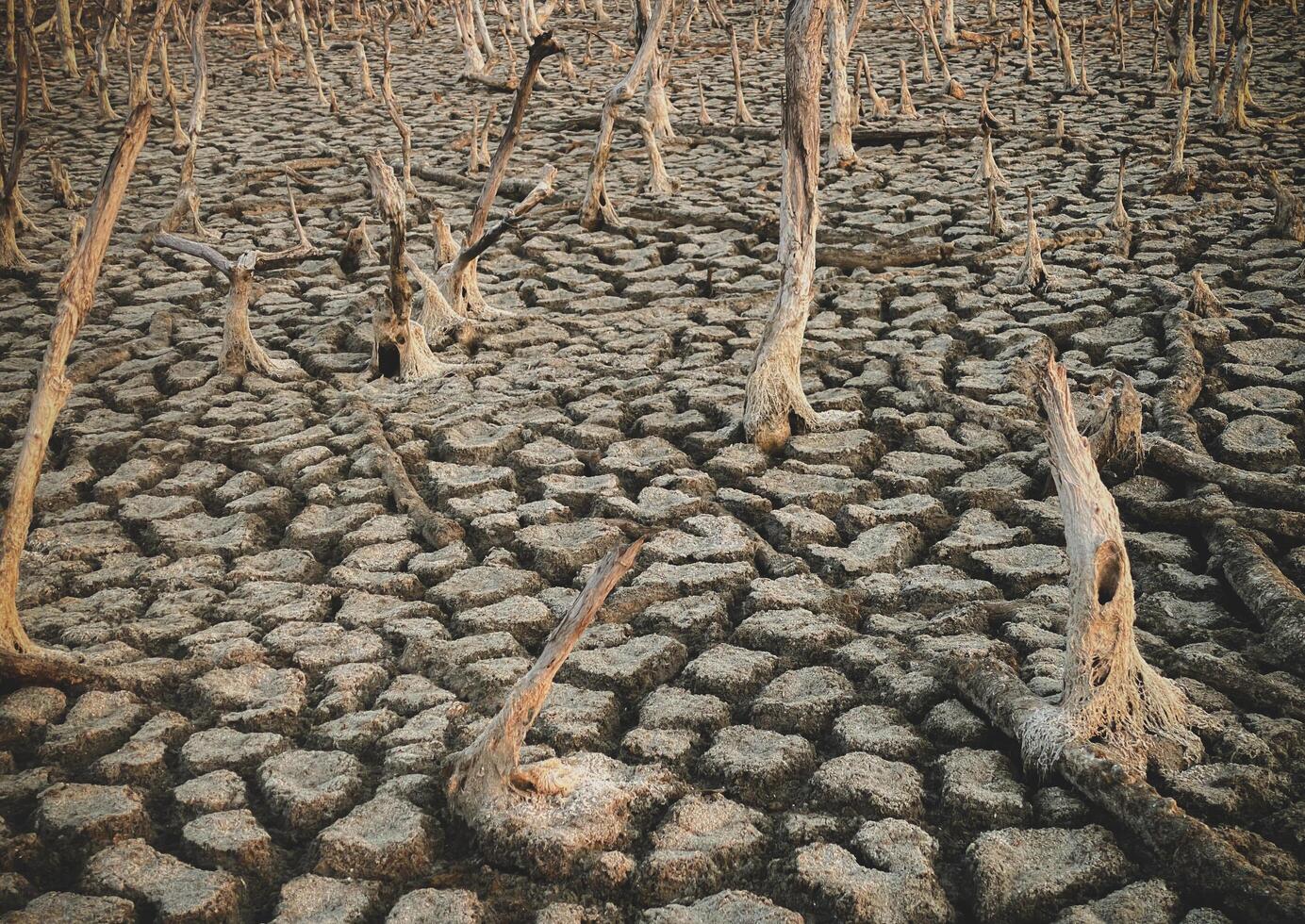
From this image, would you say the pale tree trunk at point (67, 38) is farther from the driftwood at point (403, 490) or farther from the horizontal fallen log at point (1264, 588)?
the horizontal fallen log at point (1264, 588)

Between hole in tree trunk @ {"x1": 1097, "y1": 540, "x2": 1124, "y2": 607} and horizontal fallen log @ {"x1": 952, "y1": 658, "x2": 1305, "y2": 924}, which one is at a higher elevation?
hole in tree trunk @ {"x1": 1097, "y1": 540, "x2": 1124, "y2": 607}

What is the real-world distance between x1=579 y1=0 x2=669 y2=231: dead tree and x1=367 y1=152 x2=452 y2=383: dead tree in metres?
1.56

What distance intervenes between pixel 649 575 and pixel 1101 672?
1094 millimetres

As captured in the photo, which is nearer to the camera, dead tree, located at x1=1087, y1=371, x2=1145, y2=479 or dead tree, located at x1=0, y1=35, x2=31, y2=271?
dead tree, located at x1=1087, y1=371, x2=1145, y2=479

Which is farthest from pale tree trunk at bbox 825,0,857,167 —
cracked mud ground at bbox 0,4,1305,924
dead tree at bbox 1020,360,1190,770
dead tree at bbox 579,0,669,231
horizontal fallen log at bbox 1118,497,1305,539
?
dead tree at bbox 1020,360,1190,770

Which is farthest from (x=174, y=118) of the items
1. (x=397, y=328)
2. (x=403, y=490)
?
(x=403, y=490)

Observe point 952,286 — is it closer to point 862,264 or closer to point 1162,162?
point 862,264

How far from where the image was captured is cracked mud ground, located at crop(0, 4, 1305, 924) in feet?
6.03

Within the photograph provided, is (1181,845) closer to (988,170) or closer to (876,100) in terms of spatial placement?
(988,170)

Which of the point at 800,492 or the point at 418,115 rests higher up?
the point at 418,115

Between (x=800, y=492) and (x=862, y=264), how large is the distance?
202 centimetres

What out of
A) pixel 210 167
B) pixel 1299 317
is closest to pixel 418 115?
pixel 210 167

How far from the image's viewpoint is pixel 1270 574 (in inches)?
96.3

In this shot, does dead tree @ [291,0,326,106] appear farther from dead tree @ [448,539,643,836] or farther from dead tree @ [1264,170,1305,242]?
dead tree @ [448,539,643,836]
